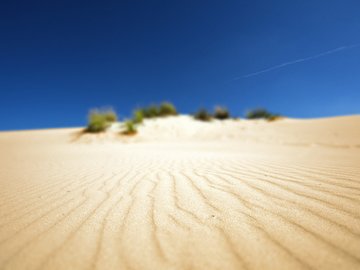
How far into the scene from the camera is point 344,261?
89 cm

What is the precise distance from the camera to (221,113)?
17.8 m

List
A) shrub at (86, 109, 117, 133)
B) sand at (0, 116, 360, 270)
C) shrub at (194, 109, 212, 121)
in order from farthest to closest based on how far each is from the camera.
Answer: shrub at (194, 109, 212, 121)
shrub at (86, 109, 117, 133)
sand at (0, 116, 360, 270)

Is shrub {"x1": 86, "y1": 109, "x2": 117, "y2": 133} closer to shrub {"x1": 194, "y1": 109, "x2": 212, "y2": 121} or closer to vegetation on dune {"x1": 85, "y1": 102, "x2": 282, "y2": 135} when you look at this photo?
vegetation on dune {"x1": 85, "y1": 102, "x2": 282, "y2": 135}

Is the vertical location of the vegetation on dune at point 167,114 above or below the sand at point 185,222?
above

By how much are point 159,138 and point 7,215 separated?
34.5 ft

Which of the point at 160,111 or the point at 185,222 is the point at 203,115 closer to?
the point at 160,111

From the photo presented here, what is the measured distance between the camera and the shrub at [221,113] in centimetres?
1778

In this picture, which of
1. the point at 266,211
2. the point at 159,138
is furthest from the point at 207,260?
the point at 159,138

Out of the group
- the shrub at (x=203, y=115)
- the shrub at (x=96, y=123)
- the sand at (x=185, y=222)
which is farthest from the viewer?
the shrub at (x=203, y=115)

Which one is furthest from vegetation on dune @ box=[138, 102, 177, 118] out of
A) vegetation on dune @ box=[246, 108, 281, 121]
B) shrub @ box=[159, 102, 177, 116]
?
vegetation on dune @ box=[246, 108, 281, 121]

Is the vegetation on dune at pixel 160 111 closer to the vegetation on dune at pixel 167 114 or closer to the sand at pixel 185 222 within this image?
the vegetation on dune at pixel 167 114

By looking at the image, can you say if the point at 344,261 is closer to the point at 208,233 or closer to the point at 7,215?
the point at 208,233

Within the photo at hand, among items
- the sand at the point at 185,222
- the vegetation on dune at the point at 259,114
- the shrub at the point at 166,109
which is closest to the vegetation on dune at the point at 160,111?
the shrub at the point at 166,109

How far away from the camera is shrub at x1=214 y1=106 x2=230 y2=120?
58.3ft
